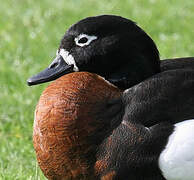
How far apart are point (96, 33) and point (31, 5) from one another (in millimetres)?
4316

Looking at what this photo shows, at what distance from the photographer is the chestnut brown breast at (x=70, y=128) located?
3.42m

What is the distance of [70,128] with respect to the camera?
3.44m

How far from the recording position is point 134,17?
7332 mm

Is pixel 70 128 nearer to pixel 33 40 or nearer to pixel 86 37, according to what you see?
pixel 86 37

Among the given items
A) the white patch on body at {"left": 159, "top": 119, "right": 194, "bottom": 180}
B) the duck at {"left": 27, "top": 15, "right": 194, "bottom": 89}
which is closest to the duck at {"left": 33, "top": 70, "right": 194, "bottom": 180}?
the white patch on body at {"left": 159, "top": 119, "right": 194, "bottom": 180}

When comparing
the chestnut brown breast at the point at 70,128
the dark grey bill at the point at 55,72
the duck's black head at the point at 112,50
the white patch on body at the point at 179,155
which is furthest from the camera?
the dark grey bill at the point at 55,72

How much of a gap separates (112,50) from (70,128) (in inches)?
22.4

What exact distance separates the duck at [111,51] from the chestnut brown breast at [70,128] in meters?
0.19

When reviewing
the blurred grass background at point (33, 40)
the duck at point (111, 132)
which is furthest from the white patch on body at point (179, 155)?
the blurred grass background at point (33, 40)

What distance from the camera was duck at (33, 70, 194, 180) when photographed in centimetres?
329

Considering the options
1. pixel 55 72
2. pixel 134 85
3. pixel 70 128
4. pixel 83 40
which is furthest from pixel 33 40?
pixel 70 128

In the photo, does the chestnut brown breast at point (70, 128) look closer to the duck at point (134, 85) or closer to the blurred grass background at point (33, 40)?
the duck at point (134, 85)

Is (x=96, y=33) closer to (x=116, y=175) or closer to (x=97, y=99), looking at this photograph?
(x=97, y=99)

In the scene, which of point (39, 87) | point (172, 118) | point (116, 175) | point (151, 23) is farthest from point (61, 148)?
point (151, 23)
